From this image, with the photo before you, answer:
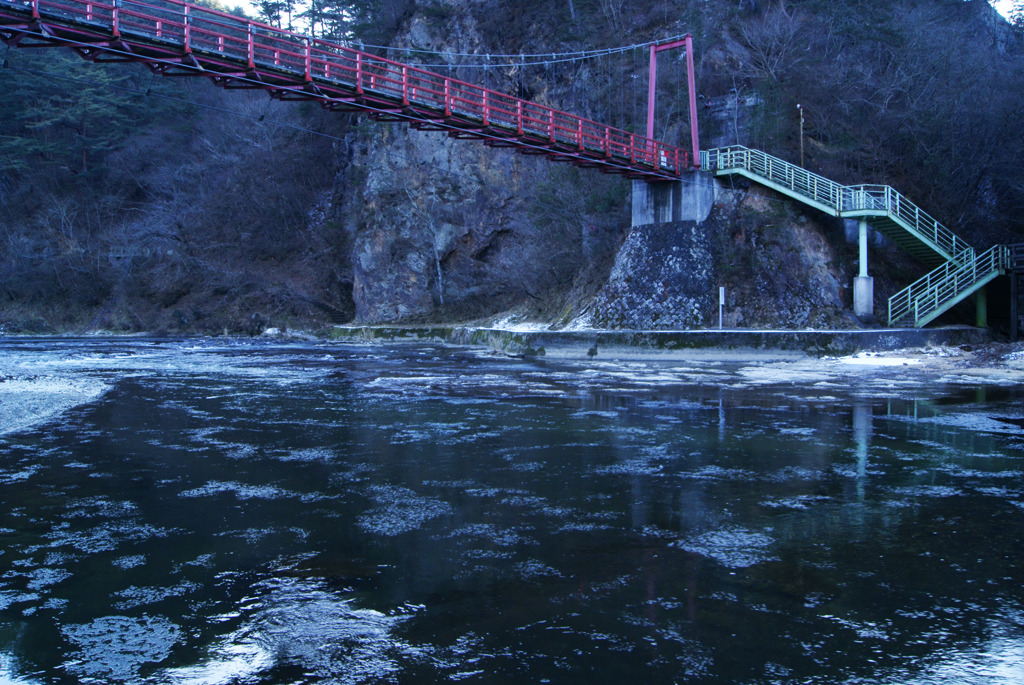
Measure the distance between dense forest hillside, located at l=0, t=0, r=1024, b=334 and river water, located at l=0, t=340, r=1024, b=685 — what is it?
21.4m

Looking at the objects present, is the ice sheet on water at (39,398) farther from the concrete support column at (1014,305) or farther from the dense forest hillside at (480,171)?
the concrete support column at (1014,305)

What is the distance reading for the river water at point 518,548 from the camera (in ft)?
14.1

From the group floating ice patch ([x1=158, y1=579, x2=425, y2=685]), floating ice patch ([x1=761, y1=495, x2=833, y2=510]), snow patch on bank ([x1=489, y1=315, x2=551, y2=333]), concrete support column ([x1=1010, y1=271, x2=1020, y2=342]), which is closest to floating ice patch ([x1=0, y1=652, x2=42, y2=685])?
floating ice patch ([x1=158, y1=579, x2=425, y2=685])

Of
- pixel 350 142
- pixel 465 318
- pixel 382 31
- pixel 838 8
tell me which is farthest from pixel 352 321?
pixel 838 8

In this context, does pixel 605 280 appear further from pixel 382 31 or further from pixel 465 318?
pixel 382 31

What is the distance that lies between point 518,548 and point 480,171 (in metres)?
45.4

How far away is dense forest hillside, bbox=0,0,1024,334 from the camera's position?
32844mm

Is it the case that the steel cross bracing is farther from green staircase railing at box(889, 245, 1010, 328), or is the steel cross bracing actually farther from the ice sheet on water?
green staircase railing at box(889, 245, 1010, 328)

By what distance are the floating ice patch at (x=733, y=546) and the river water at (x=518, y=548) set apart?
35 millimetres

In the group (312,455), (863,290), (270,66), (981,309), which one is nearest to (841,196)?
(863,290)

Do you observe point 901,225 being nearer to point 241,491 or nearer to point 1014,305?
point 1014,305

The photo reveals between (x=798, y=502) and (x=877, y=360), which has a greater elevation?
(x=877, y=360)

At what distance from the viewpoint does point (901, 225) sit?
2900cm

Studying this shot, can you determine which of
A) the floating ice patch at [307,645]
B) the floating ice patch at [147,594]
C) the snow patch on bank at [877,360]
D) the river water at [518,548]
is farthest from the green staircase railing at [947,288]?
the floating ice patch at [147,594]
